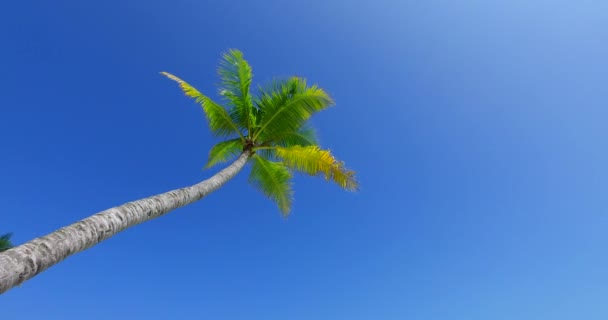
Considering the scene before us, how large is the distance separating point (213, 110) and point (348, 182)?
191 inches

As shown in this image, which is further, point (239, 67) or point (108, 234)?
point (239, 67)

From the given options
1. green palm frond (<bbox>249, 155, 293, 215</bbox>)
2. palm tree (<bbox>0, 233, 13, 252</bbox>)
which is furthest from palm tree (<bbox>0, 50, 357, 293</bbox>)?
palm tree (<bbox>0, 233, 13, 252</bbox>)

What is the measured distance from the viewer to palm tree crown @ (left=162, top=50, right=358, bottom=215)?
12469 mm

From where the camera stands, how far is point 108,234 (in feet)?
20.6

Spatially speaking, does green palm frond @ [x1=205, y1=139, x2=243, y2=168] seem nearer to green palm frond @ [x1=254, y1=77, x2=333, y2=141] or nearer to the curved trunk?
green palm frond @ [x1=254, y1=77, x2=333, y2=141]

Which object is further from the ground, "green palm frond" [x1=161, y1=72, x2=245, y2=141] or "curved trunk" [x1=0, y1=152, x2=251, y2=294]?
"green palm frond" [x1=161, y1=72, x2=245, y2=141]

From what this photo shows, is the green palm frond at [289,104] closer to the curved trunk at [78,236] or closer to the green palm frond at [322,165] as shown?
the green palm frond at [322,165]

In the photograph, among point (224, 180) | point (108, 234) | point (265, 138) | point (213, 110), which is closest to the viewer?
point (108, 234)

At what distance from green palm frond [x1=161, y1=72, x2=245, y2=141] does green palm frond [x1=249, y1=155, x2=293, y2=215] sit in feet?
3.76

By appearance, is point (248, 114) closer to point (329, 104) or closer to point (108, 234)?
point (329, 104)

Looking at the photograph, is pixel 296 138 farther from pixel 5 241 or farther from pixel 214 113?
pixel 5 241

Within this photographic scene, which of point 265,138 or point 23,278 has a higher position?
point 265,138

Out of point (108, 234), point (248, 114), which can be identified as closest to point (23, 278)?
point (108, 234)

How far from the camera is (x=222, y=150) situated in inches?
552
